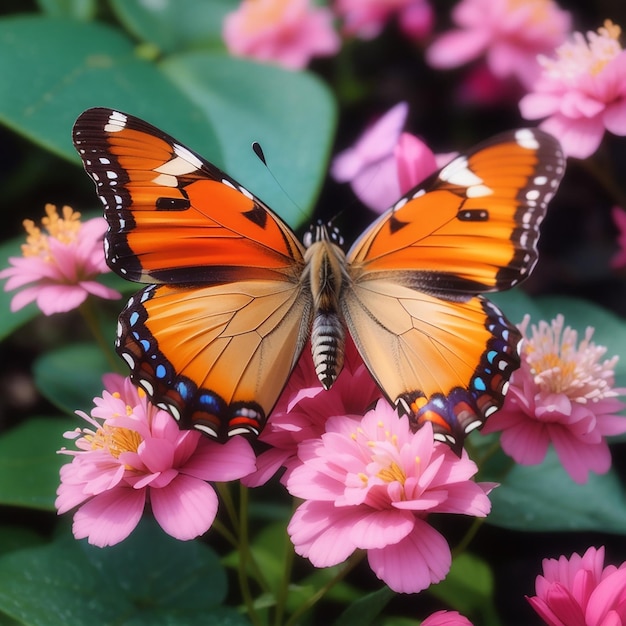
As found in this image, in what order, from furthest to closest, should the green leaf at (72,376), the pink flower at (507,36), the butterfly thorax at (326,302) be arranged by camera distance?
1. the pink flower at (507,36)
2. the green leaf at (72,376)
3. the butterfly thorax at (326,302)

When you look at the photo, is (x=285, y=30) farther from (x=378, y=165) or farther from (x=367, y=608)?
(x=367, y=608)

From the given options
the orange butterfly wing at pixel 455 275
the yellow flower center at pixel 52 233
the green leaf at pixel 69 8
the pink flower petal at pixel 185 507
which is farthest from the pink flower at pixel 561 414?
the green leaf at pixel 69 8

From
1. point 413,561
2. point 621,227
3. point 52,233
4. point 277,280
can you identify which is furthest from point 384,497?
point 621,227

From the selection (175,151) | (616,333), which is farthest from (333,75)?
(175,151)

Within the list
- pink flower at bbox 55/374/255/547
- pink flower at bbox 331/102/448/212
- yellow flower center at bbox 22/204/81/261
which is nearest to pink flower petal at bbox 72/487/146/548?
pink flower at bbox 55/374/255/547

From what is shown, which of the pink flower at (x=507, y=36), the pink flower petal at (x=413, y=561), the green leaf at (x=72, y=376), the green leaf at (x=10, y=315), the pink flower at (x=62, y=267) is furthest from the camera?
the pink flower at (x=507, y=36)

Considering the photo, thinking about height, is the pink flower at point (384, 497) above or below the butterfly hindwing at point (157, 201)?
below

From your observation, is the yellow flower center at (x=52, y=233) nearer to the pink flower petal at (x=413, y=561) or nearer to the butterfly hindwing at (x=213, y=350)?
the butterfly hindwing at (x=213, y=350)
